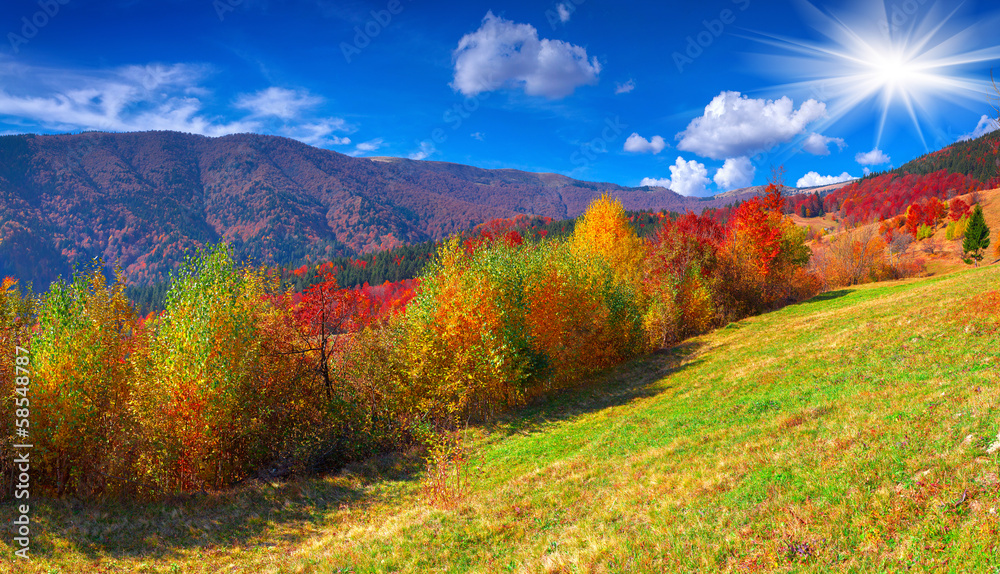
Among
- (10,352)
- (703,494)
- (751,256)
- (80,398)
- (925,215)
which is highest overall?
(925,215)

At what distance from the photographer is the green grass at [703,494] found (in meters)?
8.23

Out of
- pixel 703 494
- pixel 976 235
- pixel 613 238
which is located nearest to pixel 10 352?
pixel 703 494

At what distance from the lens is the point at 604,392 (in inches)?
1400

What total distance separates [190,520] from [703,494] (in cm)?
2050

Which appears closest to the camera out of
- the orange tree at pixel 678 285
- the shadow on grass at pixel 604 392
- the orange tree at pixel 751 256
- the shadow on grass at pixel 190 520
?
the shadow on grass at pixel 190 520

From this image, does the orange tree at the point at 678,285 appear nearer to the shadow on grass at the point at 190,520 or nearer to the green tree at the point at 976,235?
the shadow on grass at the point at 190,520

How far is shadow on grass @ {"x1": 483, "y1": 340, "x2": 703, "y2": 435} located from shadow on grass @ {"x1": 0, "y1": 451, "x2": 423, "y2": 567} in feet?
33.1

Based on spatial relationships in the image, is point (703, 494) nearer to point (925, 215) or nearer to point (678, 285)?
point (678, 285)

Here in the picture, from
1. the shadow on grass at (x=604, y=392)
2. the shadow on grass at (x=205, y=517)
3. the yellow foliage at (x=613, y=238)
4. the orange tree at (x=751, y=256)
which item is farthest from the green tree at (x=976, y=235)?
the shadow on grass at (x=205, y=517)

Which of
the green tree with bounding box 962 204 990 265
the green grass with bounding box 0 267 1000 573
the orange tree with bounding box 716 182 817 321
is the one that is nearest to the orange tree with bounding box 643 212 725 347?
the orange tree with bounding box 716 182 817 321

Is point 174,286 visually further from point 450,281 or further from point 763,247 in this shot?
point 763,247

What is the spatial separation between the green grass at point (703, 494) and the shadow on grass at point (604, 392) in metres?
1.66

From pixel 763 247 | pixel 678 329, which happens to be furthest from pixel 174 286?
pixel 763 247

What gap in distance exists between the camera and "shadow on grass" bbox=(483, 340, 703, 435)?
101 ft
